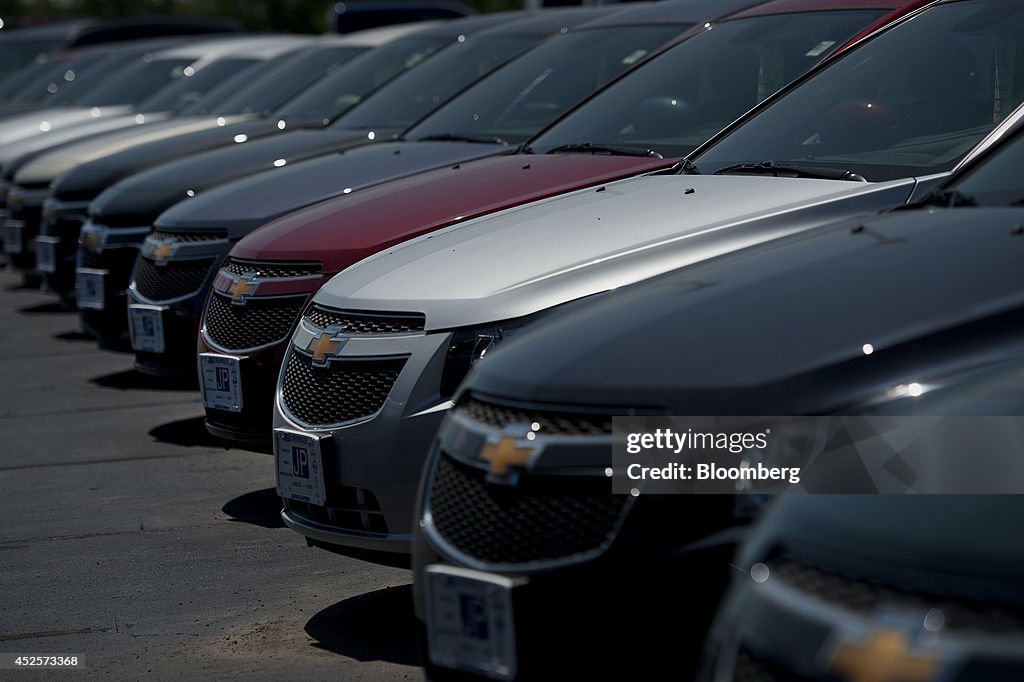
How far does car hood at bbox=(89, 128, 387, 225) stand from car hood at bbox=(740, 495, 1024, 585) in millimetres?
6049

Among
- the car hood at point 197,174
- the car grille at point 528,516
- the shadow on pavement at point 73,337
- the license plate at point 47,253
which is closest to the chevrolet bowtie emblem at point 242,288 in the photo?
the car hood at point 197,174

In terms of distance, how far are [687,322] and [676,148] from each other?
2951mm

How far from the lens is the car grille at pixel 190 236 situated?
684 centimetres

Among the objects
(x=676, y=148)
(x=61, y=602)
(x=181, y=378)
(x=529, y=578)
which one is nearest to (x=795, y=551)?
(x=529, y=578)

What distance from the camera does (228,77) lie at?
1391 centimetres

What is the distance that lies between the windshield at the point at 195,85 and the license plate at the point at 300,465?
30.3 ft

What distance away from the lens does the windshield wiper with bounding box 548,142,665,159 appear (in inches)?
230

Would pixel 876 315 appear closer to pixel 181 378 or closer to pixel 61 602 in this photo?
pixel 61 602

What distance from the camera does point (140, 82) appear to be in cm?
1574

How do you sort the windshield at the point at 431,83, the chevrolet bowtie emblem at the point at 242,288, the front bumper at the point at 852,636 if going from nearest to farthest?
1. the front bumper at the point at 852,636
2. the chevrolet bowtie emblem at the point at 242,288
3. the windshield at the point at 431,83

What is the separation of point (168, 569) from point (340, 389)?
127cm

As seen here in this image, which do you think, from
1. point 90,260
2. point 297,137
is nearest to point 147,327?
point 90,260

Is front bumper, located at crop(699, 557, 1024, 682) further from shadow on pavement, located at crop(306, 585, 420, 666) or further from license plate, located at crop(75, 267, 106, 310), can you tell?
Result: license plate, located at crop(75, 267, 106, 310)

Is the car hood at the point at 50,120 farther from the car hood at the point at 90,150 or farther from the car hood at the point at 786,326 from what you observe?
the car hood at the point at 786,326
